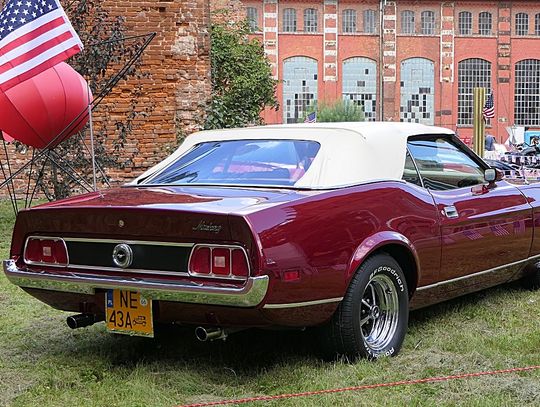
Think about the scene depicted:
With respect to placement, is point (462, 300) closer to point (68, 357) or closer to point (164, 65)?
point (68, 357)

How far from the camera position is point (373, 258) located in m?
3.96

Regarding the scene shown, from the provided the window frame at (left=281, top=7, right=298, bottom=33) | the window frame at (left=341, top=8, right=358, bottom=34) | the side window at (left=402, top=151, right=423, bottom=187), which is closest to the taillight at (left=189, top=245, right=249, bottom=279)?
the side window at (left=402, top=151, right=423, bottom=187)

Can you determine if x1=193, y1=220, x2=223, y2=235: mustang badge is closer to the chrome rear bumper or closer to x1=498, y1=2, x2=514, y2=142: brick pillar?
the chrome rear bumper

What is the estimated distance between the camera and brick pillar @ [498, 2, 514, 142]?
168 ft

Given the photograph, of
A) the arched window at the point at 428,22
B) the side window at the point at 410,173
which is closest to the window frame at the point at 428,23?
the arched window at the point at 428,22

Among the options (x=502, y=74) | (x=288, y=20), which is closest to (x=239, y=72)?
(x=288, y=20)

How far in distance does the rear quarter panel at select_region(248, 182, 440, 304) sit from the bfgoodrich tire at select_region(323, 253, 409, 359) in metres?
0.11

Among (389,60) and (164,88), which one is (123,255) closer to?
(164,88)

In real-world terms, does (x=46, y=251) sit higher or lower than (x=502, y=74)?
lower

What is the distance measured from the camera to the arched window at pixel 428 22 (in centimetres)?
5078

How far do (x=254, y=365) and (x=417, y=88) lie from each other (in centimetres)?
4927

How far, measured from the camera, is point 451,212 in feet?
15.1

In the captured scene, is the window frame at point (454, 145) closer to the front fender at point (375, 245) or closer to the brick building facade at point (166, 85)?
the front fender at point (375, 245)

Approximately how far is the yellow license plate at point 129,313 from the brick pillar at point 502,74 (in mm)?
51585
